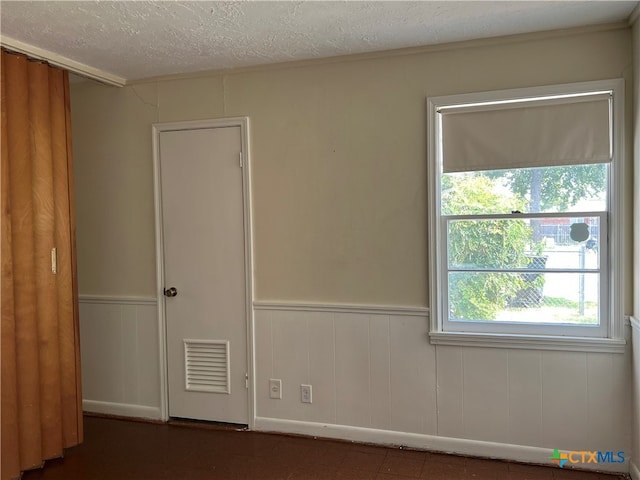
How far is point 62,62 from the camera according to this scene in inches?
120

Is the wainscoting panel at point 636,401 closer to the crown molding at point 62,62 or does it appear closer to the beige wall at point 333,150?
the beige wall at point 333,150

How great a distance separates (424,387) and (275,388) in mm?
962

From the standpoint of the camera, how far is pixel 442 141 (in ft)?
9.76

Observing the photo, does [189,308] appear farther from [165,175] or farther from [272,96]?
[272,96]

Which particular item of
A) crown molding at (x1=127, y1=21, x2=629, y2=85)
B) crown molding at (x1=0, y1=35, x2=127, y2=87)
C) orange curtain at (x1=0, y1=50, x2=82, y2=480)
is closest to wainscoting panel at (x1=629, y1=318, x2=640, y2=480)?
crown molding at (x1=127, y1=21, x2=629, y2=85)

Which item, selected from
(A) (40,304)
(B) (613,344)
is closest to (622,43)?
(B) (613,344)

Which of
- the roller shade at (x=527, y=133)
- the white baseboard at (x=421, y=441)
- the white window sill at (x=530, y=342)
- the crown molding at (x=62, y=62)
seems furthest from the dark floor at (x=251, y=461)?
the crown molding at (x=62, y=62)

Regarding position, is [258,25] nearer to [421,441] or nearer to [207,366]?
[207,366]

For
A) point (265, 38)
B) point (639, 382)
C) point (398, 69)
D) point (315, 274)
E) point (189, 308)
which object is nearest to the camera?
point (639, 382)

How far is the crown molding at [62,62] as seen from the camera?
274 centimetres

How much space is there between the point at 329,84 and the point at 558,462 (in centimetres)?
253

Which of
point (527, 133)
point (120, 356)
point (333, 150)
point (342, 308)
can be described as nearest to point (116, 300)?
point (120, 356)

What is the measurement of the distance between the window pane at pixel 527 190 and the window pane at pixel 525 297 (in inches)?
Result: 14.8

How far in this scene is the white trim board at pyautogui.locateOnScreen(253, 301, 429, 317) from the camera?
3.06 metres
